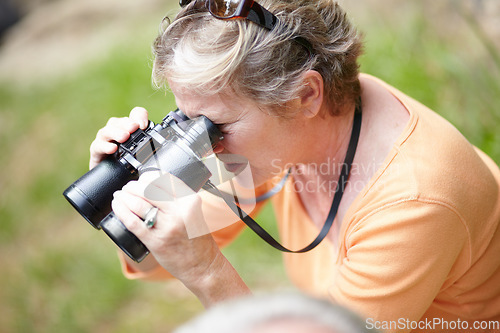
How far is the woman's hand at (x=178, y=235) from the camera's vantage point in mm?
1108

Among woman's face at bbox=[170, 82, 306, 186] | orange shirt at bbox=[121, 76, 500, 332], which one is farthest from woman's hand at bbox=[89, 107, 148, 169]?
orange shirt at bbox=[121, 76, 500, 332]

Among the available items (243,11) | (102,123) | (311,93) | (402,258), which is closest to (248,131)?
(311,93)

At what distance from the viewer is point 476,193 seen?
124cm

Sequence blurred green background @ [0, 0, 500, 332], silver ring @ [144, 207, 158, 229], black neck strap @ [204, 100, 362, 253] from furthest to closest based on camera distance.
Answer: blurred green background @ [0, 0, 500, 332] < black neck strap @ [204, 100, 362, 253] < silver ring @ [144, 207, 158, 229]

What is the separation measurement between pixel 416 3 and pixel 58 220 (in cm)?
273

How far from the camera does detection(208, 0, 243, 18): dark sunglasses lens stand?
45.9 inches

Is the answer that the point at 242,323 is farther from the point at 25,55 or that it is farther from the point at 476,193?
the point at 25,55

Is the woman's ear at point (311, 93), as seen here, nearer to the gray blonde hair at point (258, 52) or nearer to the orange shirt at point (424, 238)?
the gray blonde hair at point (258, 52)

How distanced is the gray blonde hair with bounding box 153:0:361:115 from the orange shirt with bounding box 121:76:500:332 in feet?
0.95

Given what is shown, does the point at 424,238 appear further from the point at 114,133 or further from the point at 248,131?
the point at 114,133

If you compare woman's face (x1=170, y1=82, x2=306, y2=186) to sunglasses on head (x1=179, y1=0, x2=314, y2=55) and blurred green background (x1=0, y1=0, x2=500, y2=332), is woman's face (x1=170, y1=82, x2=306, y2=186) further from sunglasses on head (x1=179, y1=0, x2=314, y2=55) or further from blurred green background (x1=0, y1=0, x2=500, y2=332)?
blurred green background (x1=0, y1=0, x2=500, y2=332)

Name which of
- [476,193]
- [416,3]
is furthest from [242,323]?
[416,3]

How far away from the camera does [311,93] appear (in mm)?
1300

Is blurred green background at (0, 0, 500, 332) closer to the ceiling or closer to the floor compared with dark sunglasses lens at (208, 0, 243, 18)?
closer to the floor
